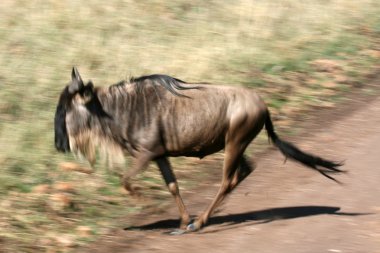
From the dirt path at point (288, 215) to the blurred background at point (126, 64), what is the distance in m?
0.38

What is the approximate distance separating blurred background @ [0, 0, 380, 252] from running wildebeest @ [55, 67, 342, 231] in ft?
2.32

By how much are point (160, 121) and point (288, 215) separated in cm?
142

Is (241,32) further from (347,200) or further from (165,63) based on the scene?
(347,200)

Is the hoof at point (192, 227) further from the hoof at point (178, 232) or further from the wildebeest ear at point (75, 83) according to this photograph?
the wildebeest ear at point (75, 83)

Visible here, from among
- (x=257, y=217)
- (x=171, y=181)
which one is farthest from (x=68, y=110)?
(x=257, y=217)

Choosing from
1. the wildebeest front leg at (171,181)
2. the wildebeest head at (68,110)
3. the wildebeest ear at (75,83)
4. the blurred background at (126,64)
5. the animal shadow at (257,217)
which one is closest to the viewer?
the wildebeest ear at (75,83)

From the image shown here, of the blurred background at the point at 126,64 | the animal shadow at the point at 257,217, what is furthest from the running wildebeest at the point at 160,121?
the blurred background at the point at 126,64

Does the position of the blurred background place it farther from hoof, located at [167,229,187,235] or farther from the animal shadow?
hoof, located at [167,229,187,235]

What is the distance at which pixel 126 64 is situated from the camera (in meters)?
10.6

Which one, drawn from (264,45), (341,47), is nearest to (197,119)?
(264,45)

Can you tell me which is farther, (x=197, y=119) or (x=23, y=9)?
(x=23, y=9)

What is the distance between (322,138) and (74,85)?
3.70m

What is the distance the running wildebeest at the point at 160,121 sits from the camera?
21.7 feet

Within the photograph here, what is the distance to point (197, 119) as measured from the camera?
21.8 ft
